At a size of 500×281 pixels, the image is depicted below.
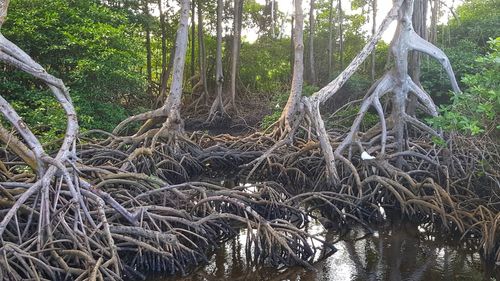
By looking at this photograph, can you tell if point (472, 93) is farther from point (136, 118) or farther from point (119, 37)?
point (119, 37)

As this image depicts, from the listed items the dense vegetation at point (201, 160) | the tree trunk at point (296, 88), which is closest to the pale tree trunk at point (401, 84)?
the dense vegetation at point (201, 160)

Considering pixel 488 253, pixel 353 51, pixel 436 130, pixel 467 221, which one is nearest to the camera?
pixel 488 253

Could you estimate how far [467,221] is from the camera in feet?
24.0

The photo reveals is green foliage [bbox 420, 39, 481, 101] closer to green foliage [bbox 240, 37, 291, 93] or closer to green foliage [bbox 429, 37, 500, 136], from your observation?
green foliage [bbox 429, 37, 500, 136]

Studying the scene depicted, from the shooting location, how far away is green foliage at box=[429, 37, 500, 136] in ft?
19.9

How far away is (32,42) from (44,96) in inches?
53.8

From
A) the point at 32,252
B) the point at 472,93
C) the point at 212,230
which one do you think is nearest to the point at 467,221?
the point at 472,93

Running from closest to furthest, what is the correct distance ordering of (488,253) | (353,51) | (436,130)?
(488,253) → (436,130) → (353,51)

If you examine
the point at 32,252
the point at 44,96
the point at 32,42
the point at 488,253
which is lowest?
the point at 488,253

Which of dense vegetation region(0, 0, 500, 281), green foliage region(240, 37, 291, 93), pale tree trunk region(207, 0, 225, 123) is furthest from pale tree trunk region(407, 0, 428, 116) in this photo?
green foliage region(240, 37, 291, 93)

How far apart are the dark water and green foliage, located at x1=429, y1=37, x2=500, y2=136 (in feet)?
5.70

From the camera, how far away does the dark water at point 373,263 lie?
245 inches

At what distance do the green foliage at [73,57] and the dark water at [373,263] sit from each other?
4.00 meters

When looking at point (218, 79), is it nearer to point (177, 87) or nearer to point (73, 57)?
point (177, 87)
